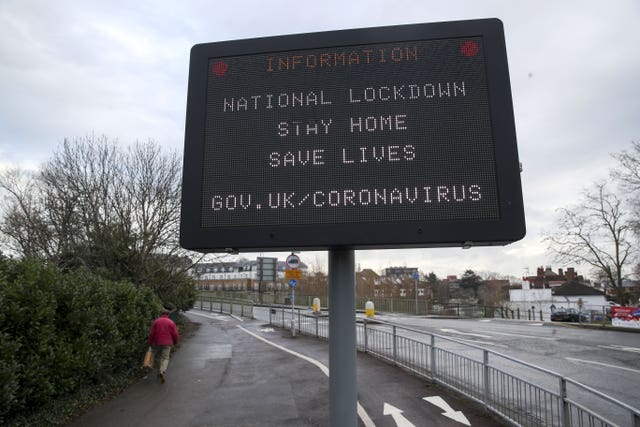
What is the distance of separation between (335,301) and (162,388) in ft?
19.8

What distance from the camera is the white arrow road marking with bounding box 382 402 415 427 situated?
237 inches

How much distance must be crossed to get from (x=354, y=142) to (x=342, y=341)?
6.93 feet

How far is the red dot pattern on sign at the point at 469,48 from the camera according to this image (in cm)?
386

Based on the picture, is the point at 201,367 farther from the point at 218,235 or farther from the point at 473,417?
the point at 218,235

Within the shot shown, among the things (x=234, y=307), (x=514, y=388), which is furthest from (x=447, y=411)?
(x=234, y=307)

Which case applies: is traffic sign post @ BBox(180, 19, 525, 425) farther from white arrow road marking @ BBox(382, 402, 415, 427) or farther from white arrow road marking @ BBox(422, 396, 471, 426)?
white arrow road marking @ BBox(422, 396, 471, 426)

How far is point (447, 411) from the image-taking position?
6590mm

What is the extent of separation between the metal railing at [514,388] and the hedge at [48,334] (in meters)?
6.20

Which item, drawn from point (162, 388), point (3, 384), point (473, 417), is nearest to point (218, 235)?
point (3, 384)

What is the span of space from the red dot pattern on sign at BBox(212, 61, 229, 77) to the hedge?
382 centimetres

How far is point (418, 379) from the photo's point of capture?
8672 millimetres

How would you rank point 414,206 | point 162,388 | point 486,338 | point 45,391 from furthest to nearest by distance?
point 486,338 < point 162,388 < point 45,391 < point 414,206

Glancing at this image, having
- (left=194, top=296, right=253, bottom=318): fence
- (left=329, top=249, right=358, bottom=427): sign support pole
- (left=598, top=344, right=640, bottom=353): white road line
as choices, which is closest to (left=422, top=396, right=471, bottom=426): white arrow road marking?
(left=329, top=249, right=358, bottom=427): sign support pole

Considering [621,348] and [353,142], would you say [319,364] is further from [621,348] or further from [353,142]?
[621,348]
